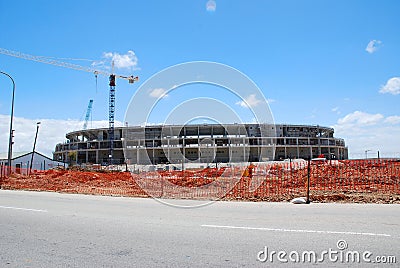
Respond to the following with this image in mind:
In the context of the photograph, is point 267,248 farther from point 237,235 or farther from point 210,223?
point 210,223

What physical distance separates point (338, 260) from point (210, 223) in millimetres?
3502

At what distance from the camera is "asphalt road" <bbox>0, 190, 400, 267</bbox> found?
4.86 m

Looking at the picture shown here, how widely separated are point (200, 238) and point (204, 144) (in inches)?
2753

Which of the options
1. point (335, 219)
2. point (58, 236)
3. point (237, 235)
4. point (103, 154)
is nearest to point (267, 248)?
point (237, 235)

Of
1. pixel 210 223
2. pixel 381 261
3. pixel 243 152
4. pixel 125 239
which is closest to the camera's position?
pixel 381 261

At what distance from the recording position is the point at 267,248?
5.46m

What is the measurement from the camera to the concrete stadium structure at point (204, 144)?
243 ft

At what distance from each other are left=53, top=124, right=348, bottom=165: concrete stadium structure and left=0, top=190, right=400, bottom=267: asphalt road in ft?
196

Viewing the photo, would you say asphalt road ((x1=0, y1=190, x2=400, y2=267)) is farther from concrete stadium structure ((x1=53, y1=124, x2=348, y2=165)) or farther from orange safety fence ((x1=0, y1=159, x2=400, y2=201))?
concrete stadium structure ((x1=53, y1=124, x2=348, y2=165))
